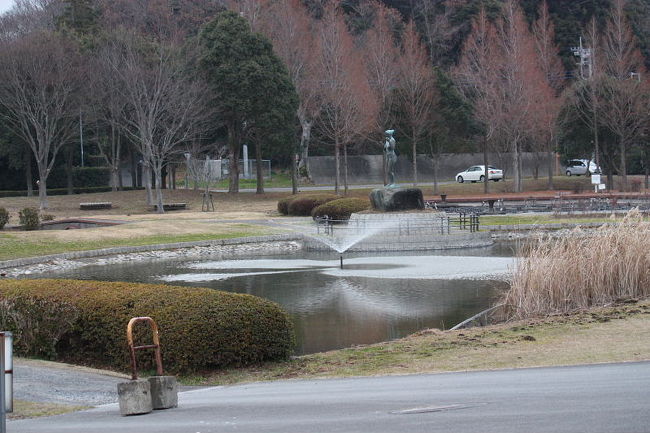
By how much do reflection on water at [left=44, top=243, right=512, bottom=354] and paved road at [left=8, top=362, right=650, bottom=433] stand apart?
492cm

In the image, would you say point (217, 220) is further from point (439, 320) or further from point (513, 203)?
point (439, 320)

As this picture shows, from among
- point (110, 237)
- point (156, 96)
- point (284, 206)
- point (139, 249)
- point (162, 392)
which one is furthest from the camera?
point (156, 96)

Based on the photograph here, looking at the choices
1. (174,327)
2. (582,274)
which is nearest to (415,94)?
(582,274)

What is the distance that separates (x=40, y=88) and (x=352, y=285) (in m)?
34.9

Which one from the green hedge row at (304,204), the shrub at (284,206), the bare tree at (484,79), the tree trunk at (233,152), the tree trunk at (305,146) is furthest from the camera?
the tree trunk at (305,146)

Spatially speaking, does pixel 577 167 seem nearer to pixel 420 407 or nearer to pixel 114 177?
pixel 114 177

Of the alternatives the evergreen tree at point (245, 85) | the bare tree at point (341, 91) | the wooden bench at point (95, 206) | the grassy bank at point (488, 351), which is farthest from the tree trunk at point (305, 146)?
the grassy bank at point (488, 351)

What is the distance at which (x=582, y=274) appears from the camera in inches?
637

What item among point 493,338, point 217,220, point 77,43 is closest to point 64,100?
point 77,43

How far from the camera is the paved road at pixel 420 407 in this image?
25.3 feet

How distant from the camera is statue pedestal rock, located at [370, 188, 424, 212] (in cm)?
3600

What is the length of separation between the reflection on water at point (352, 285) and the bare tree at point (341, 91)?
28118 mm

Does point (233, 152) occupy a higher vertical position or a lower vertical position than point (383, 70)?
lower

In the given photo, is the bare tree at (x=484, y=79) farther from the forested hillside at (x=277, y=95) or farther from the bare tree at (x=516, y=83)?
the bare tree at (x=516, y=83)
